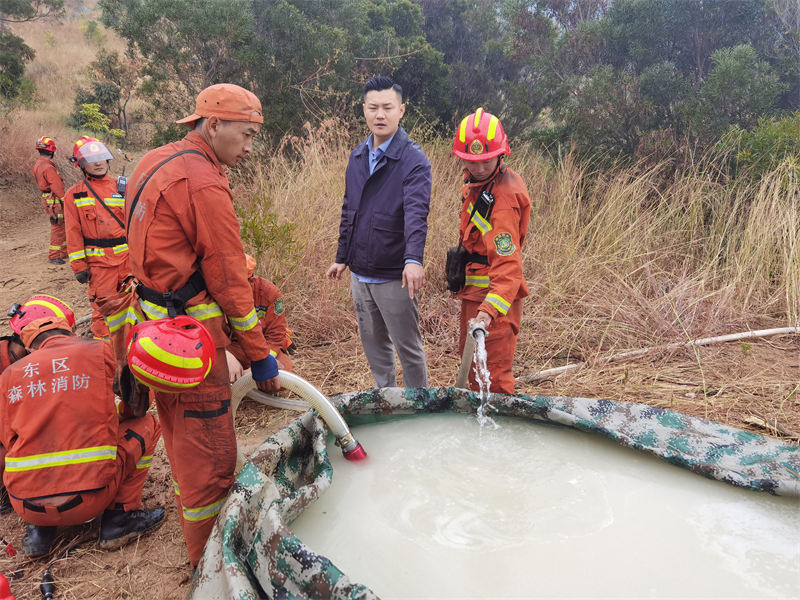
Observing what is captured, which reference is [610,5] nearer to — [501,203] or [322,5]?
[322,5]

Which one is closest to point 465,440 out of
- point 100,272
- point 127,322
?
point 127,322

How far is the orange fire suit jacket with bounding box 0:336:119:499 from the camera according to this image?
8.09ft

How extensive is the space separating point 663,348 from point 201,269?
3.24 meters

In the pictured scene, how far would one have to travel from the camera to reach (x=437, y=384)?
393cm

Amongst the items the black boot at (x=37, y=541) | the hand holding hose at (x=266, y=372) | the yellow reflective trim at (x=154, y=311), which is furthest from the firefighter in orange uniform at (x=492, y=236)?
the black boot at (x=37, y=541)

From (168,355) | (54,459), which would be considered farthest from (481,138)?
(54,459)

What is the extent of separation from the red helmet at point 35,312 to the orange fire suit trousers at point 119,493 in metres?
0.62

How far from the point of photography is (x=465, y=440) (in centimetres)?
261

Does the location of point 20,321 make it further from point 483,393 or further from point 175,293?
point 483,393

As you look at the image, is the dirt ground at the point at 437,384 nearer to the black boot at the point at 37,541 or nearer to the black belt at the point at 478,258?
the black boot at the point at 37,541

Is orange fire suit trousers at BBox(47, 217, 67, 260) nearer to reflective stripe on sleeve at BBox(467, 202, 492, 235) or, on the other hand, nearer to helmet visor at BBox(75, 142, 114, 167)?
helmet visor at BBox(75, 142, 114, 167)

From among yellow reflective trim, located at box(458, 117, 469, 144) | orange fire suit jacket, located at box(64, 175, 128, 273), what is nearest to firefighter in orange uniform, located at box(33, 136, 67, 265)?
orange fire suit jacket, located at box(64, 175, 128, 273)

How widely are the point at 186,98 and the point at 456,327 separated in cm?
642

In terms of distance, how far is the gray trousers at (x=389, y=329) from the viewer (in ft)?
10.3
